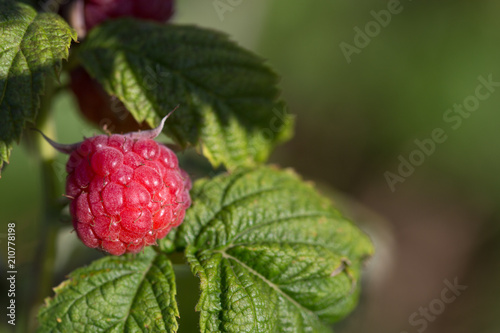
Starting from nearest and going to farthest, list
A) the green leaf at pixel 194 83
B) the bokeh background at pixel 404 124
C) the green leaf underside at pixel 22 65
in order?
the green leaf underside at pixel 22 65 → the green leaf at pixel 194 83 → the bokeh background at pixel 404 124

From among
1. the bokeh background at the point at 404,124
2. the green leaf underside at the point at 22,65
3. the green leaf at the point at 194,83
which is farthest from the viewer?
the bokeh background at the point at 404,124

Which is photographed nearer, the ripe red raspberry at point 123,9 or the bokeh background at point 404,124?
the ripe red raspberry at point 123,9

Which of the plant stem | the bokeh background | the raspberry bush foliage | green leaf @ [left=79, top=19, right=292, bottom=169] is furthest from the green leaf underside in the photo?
the bokeh background

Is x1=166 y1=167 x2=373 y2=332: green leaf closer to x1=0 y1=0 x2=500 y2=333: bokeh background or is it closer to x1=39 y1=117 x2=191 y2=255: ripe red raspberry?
x1=39 y1=117 x2=191 y2=255: ripe red raspberry

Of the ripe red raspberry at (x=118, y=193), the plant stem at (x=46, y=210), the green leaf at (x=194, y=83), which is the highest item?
the green leaf at (x=194, y=83)

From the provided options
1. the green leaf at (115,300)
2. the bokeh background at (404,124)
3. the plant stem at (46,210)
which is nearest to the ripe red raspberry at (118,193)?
the green leaf at (115,300)

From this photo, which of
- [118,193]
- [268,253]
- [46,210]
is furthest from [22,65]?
[268,253]

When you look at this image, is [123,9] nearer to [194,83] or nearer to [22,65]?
[194,83]

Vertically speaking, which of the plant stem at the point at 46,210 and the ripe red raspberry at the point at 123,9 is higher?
the ripe red raspberry at the point at 123,9

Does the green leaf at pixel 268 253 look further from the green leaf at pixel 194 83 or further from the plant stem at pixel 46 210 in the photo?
A: the plant stem at pixel 46 210

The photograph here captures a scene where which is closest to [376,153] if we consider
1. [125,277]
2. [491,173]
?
[491,173]

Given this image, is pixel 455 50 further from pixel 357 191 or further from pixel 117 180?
pixel 117 180
